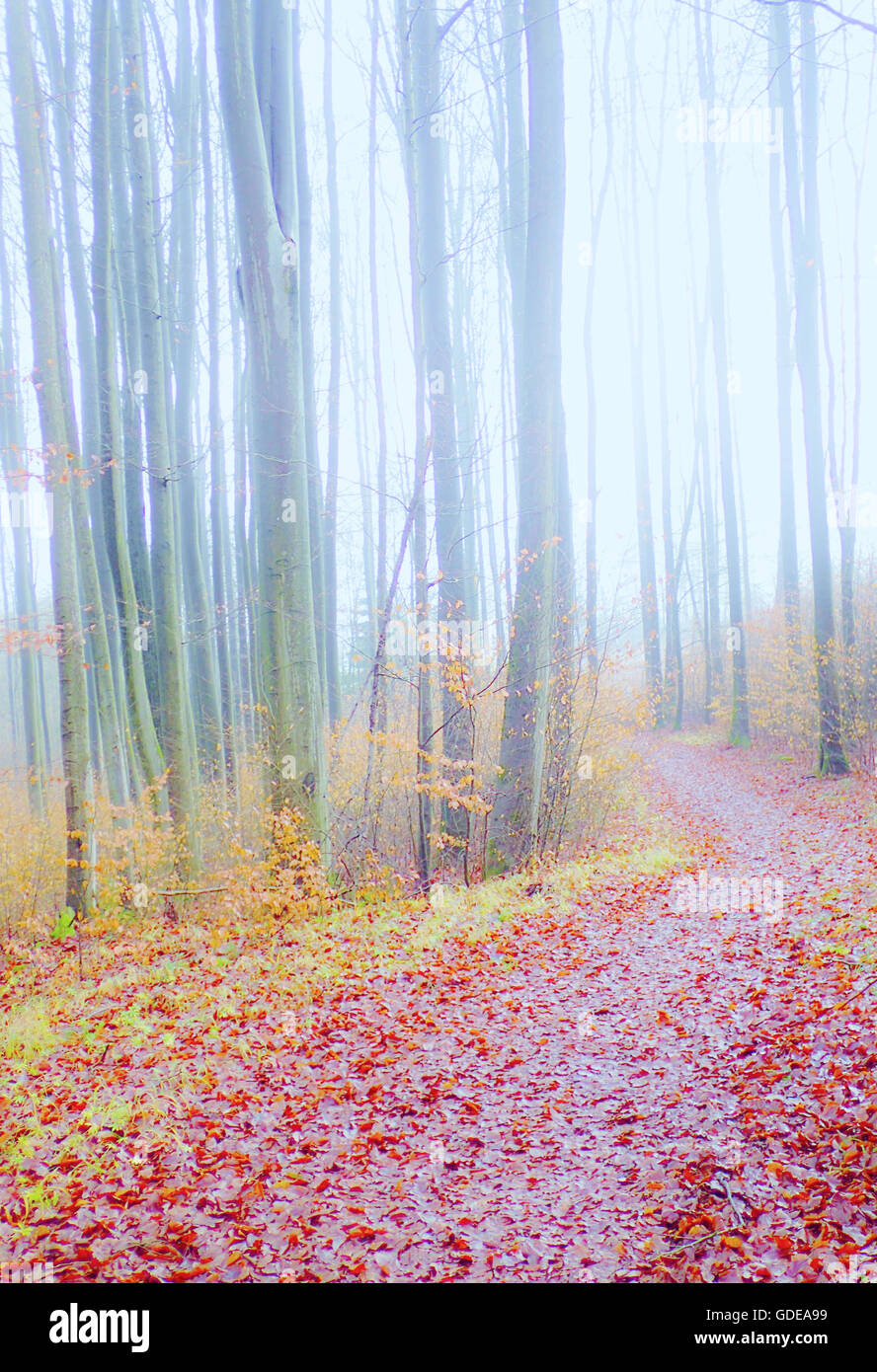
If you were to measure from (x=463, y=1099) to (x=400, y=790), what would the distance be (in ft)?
18.3

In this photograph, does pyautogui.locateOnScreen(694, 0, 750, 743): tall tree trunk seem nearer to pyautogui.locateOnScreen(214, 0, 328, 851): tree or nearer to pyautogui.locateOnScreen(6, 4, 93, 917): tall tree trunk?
pyautogui.locateOnScreen(214, 0, 328, 851): tree

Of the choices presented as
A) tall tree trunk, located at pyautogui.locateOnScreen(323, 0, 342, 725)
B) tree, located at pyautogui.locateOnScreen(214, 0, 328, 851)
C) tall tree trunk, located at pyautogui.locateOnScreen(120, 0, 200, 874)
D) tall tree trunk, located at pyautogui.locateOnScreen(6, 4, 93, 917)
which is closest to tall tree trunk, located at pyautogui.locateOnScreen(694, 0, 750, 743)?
tall tree trunk, located at pyautogui.locateOnScreen(323, 0, 342, 725)

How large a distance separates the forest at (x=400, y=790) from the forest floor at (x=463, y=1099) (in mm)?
25

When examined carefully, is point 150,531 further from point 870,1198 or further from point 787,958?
point 870,1198

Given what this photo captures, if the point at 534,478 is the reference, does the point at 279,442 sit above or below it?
above

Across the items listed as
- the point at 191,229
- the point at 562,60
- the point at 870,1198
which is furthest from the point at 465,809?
the point at 191,229

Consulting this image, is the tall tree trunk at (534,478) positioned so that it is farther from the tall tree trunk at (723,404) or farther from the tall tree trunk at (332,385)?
the tall tree trunk at (723,404)

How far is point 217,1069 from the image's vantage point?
15.0 ft

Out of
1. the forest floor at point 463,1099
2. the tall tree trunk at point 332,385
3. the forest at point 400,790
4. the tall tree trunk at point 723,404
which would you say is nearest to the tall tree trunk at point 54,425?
the forest at point 400,790

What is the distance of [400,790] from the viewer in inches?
378

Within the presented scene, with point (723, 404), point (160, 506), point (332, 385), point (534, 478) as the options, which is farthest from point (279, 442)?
point (723, 404)

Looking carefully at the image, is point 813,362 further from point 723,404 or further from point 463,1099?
point 463,1099

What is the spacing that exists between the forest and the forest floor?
0.03m
